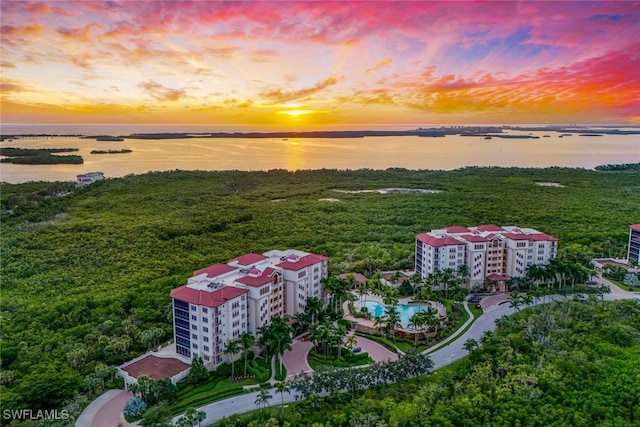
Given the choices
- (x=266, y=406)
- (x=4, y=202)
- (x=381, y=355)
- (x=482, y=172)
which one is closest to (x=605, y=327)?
(x=381, y=355)

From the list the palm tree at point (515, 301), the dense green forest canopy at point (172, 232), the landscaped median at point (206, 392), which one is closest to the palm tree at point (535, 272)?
the palm tree at point (515, 301)

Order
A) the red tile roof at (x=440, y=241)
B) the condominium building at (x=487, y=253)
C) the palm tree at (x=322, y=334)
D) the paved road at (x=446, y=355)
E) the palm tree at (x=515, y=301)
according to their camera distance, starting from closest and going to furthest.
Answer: the paved road at (x=446, y=355)
the palm tree at (x=322, y=334)
the palm tree at (x=515, y=301)
the red tile roof at (x=440, y=241)
the condominium building at (x=487, y=253)

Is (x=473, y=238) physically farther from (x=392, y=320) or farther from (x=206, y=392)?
(x=206, y=392)

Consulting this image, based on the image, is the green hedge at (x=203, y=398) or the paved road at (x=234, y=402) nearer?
the paved road at (x=234, y=402)

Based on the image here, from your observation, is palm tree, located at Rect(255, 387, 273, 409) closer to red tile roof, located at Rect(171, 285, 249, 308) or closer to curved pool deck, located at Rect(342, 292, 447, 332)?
red tile roof, located at Rect(171, 285, 249, 308)

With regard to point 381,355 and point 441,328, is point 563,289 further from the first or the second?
point 381,355

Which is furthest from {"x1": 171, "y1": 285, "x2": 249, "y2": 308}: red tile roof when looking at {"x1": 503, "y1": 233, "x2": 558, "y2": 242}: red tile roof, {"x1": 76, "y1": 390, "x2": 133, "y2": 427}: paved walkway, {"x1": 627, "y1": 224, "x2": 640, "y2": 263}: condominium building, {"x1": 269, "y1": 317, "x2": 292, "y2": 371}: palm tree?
{"x1": 627, "y1": 224, "x2": 640, "y2": 263}: condominium building

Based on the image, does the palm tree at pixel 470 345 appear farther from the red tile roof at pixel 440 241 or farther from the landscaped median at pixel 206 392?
the landscaped median at pixel 206 392
